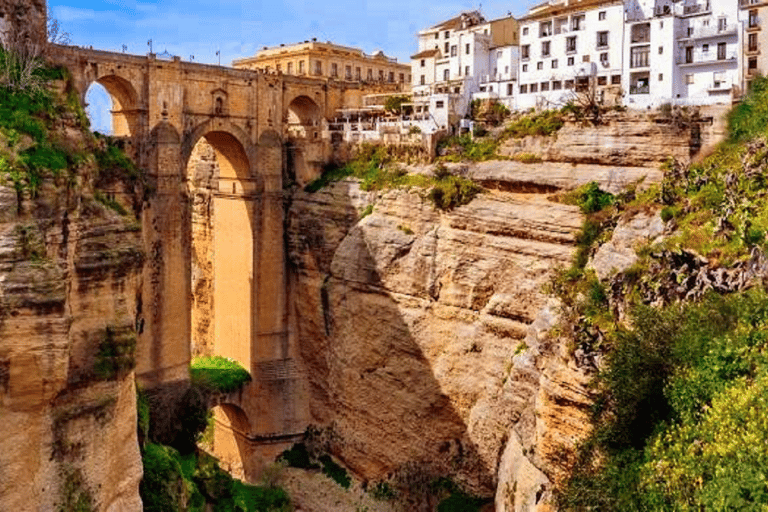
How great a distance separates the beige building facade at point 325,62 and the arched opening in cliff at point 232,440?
22.1m

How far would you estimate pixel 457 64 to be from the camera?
40.8 meters

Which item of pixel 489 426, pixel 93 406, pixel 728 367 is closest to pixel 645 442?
pixel 728 367

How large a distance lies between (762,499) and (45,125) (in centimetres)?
1283

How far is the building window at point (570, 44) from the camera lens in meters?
35.7

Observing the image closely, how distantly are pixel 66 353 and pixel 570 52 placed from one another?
27.6 meters

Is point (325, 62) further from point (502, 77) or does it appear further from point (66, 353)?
point (66, 353)

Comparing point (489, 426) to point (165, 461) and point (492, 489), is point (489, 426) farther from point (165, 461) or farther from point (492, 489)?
point (165, 461)

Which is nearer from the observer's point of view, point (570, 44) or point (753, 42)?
point (753, 42)

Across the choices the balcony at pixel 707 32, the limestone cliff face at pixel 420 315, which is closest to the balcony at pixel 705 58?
the balcony at pixel 707 32

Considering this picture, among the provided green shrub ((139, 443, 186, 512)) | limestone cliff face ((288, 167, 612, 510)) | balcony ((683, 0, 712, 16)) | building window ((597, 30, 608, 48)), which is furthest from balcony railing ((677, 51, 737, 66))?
green shrub ((139, 443, 186, 512))

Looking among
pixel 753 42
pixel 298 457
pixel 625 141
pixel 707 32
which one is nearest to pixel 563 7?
pixel 707 32

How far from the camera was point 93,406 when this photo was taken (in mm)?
14766

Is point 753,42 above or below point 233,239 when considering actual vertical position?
above

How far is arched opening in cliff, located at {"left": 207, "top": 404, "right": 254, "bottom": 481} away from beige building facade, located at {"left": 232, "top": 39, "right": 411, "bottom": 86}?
22054 millimetres
